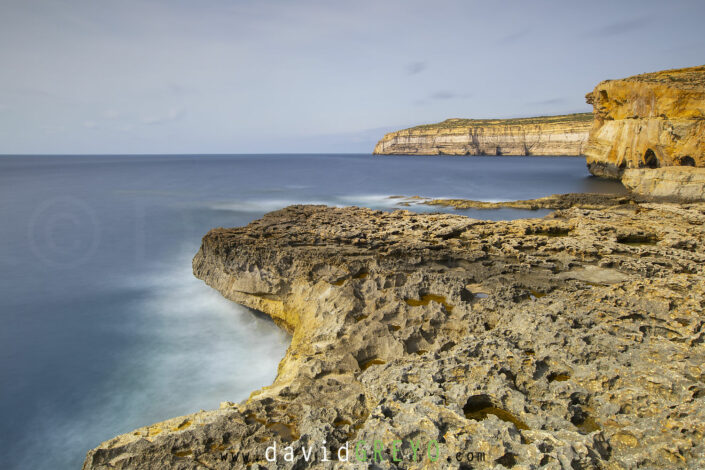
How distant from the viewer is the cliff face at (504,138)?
268 ft

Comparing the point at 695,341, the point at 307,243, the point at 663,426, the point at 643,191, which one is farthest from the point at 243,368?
the point at 643,191

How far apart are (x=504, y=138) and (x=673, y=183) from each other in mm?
80279

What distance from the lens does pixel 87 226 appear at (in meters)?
19.2

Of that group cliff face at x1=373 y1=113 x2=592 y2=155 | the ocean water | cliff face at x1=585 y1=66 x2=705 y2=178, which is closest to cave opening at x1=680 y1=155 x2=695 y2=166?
cliff face at x1=585 y1=66 x2=705 y2=178

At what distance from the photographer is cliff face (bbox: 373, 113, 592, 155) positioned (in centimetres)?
8181

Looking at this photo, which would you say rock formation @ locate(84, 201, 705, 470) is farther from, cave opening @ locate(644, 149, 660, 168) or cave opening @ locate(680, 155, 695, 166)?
cave opening @ locate(644, 149, 660, 168)

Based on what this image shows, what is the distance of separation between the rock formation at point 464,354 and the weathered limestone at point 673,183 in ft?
45.1

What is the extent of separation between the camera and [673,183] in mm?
20656

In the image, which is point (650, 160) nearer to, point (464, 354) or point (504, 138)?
point (464, 354)

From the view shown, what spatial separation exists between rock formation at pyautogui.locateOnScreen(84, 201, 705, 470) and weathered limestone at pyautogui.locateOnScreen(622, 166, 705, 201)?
13.8m

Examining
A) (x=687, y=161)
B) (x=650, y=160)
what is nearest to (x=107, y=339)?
(x=687, y=161)

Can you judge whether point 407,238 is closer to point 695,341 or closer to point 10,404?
point 695,341

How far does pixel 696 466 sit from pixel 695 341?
244 cm

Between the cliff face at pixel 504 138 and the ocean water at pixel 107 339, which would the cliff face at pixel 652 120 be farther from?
the cliff face at pixel 504 138
